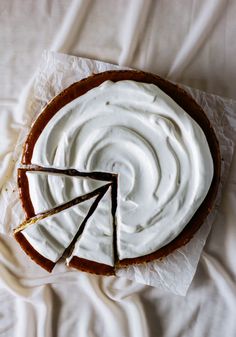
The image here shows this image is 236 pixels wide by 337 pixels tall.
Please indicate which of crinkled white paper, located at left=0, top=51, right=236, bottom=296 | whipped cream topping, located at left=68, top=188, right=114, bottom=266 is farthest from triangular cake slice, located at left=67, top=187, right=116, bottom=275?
crinkled white paper, located at left=0, top=51, right=236, bottom=296

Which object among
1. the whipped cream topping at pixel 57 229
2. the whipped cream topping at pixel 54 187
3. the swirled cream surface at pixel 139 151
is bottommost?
the whipped cream topping at pixel 57 229

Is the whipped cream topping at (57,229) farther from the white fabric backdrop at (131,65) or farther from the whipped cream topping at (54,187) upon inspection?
the white fabric backdrop at (131,65)

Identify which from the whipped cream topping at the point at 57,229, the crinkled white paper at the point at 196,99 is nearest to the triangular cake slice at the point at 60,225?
the whipped cream topping at the point at 57,229

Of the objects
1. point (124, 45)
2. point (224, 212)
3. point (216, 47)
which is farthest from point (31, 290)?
point (216, 47)

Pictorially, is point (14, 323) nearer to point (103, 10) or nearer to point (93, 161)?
point (93, 161)

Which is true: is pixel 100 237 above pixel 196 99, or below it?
below

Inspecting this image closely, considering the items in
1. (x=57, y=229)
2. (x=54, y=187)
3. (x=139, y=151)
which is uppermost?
(x=139, y=151)

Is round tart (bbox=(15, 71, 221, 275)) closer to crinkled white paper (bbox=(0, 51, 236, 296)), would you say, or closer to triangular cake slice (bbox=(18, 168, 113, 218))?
triangular cake slice (bbox=(18, 168, 113, 218))

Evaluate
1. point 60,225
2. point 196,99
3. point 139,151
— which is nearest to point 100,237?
point 60,225

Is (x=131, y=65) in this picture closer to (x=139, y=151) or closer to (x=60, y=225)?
(x=139, y=151)
